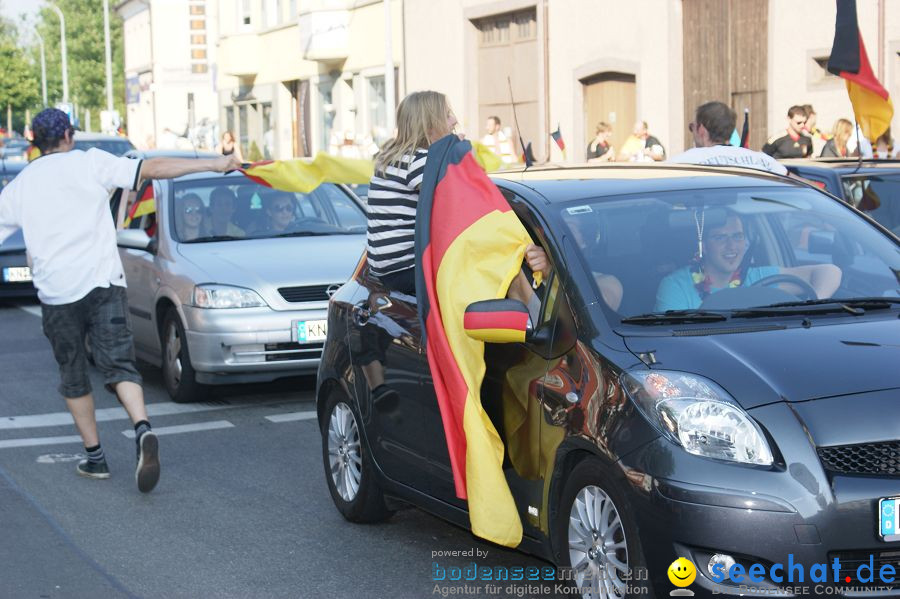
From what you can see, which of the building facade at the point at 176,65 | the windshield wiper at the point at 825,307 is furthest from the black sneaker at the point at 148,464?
the building facade at the point at 176,65

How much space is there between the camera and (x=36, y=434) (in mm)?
9305

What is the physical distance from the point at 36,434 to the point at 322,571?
159 inches

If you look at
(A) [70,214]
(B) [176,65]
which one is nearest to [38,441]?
(A) [70,214]

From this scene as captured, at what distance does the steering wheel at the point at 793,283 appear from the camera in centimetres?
528

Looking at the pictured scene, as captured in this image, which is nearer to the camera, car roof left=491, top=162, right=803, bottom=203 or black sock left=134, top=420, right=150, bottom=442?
car roof left=491, top=162, right=803, bottom=203

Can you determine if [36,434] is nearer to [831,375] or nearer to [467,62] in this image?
[831,375]

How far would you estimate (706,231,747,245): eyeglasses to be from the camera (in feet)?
17.8

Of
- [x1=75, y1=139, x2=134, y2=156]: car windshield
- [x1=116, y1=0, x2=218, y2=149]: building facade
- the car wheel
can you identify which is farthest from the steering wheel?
[x1=116, y1=0, x2=218, y2=149]: building facade

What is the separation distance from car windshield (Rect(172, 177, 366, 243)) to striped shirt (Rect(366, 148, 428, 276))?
4.79 metres

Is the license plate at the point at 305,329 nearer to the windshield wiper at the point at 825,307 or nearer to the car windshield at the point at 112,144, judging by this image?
the windshield wiper at the point at 825,307

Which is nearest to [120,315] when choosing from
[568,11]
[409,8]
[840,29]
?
[840,29]

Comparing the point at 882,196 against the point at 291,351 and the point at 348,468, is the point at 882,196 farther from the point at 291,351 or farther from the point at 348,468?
the point at 348,468

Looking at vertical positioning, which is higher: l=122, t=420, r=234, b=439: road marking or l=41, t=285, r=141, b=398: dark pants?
l=41, t=285, r=141, b=398: dark pants

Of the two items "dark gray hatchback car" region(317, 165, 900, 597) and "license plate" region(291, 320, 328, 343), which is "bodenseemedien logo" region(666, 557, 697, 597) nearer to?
"dark gray hatchback car" region(317, 165, 900, 597)
